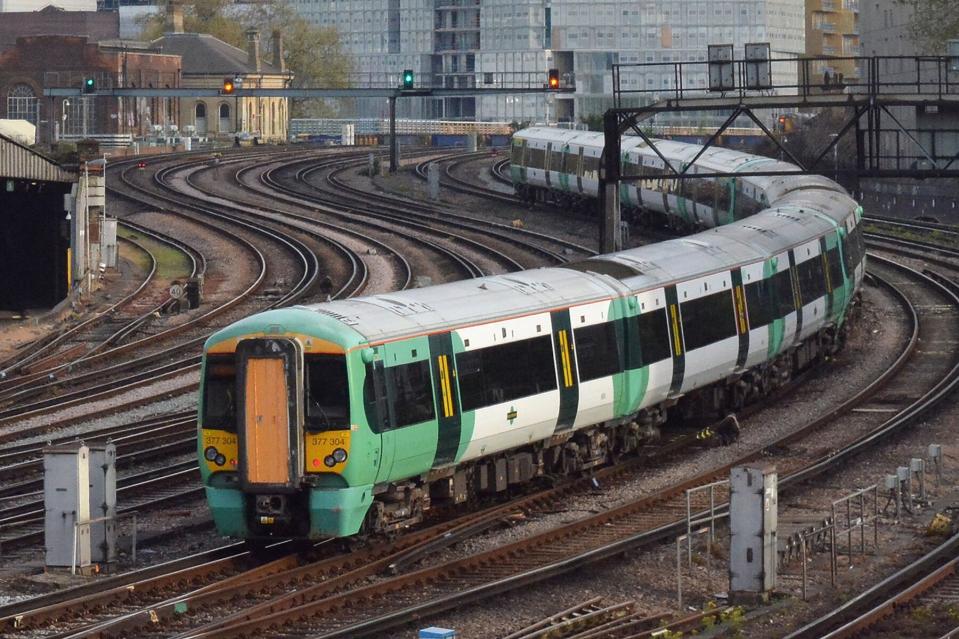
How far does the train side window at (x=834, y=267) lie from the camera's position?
107 feet

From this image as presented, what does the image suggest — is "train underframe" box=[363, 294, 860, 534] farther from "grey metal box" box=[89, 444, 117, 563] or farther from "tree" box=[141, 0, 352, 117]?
"tree" box=[141, 0, 352, 117]

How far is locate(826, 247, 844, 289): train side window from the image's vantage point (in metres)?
32.5

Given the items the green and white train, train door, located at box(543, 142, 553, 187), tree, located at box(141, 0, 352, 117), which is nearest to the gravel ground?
the green and white train

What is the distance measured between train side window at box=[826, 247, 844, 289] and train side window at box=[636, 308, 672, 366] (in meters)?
8.65

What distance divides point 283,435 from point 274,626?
2628 mm

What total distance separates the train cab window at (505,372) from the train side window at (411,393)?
2.24 ft

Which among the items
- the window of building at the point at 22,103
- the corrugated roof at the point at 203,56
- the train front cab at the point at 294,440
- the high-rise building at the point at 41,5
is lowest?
the train front cab at the point at 294,440

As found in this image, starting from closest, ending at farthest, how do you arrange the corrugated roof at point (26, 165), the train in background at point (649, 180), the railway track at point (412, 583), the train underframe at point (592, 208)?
the railway track at point (412, 583) < the corrugated roof at point (26, 165) < the train in background at point (649, 180) < the train underframe at point (592, 208)

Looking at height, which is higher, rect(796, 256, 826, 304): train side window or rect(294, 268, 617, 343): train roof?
rect(294, 268, 617, 343): train roof

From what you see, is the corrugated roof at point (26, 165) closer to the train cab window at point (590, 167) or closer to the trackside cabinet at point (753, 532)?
the train cab window at point (590, 167)

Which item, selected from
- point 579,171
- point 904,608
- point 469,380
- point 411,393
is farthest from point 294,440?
Answer: point 579,171

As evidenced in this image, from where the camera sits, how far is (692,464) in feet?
80.5

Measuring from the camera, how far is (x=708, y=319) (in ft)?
85.5

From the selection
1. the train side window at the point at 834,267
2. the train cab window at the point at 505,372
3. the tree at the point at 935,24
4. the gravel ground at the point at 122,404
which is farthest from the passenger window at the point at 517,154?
the train cab window at the point at 505,372
